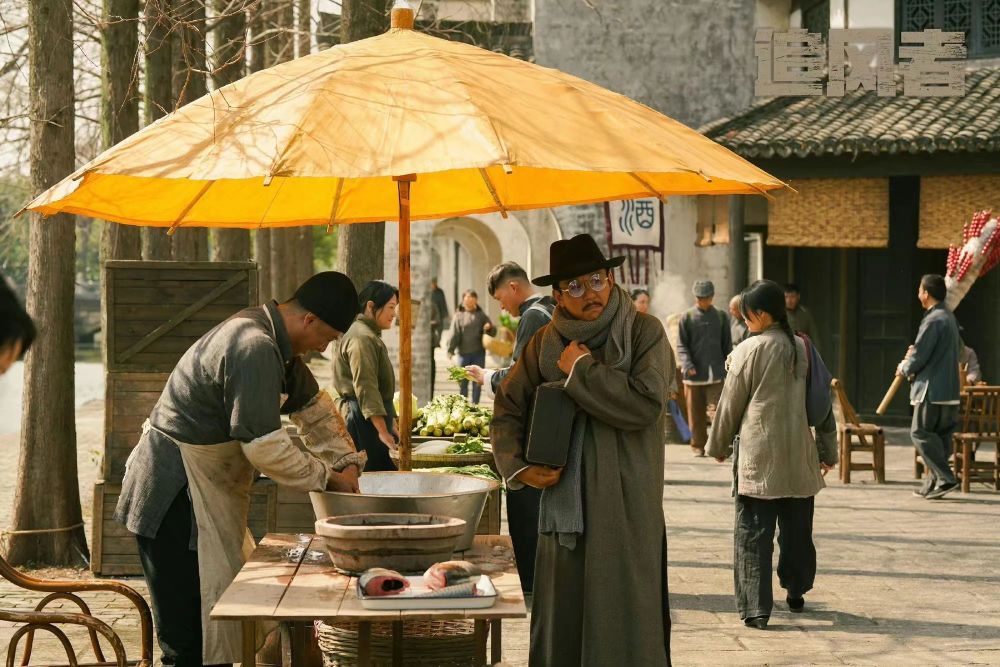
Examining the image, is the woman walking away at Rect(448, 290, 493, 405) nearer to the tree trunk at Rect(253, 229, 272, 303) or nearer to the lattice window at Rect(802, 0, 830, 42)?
the tree trunk at Rect(253, 229, 272, 303)

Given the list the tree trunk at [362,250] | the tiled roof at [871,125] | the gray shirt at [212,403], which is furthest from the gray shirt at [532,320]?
the tiled roof at [871,125]

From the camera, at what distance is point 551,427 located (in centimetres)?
476

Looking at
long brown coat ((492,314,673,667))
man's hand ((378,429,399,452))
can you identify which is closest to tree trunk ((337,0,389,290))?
man's hand ((378,429,399,452))

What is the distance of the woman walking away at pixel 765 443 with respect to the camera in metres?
7.24

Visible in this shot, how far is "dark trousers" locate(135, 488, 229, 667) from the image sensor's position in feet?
15.5

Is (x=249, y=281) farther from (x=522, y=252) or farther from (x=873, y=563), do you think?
(x=522, y=252)

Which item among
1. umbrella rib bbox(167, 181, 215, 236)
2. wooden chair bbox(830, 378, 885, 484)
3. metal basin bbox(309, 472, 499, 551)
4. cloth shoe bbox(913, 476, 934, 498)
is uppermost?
umbrella rib bbox(167, 181, 215, 236)

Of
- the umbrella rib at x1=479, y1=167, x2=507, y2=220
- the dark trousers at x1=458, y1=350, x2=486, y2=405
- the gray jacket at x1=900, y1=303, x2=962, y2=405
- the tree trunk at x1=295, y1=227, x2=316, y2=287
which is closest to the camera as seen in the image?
the umbrella rib at x1=479, y1=167, x2=507, y2=220

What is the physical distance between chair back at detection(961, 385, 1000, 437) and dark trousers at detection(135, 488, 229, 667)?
29.4ft

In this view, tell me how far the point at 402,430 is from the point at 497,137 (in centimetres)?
156

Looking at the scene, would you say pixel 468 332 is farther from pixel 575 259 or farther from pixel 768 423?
pixel 575 259

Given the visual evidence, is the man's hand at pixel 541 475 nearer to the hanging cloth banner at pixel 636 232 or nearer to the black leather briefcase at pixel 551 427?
the black leather briefcase at pixel 551 427

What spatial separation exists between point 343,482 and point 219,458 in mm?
425

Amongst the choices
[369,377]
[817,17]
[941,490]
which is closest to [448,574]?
[369,377]
